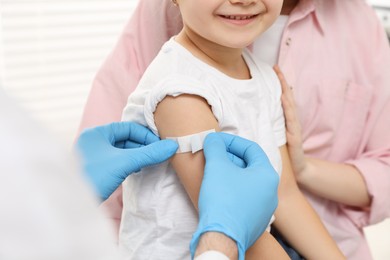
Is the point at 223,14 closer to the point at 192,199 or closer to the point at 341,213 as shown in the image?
the point at 192,199

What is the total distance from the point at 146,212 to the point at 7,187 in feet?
2.42

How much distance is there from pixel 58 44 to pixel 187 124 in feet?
5.80

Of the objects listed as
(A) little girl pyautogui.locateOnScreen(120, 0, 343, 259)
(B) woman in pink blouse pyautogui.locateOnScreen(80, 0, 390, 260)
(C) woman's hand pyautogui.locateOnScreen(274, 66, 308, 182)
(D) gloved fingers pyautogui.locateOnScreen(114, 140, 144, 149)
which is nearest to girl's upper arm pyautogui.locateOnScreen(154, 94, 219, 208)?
(A) little girl pyautogui.locateOnScreen(120, 0, 343, 259)

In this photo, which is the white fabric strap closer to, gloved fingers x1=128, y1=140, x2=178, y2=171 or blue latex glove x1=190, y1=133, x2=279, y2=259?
blue latex glove x1=190, y1=133, x2=279, y2=259

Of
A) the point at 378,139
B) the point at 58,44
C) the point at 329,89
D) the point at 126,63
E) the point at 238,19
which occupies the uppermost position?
the point at 238,19

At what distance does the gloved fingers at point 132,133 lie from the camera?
106cm

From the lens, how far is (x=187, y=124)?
954mm

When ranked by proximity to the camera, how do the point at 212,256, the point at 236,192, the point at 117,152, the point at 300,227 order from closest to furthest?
1. the point at 212,256
2. the point at 236,192
3. the point at 117,152
4. the point at 300,227

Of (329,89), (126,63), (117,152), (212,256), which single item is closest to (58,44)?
(126,63)

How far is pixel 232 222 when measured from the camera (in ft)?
2.89

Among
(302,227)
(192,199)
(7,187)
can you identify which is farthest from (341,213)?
(7,187)

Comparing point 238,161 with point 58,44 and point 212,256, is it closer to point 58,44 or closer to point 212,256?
point 212,256

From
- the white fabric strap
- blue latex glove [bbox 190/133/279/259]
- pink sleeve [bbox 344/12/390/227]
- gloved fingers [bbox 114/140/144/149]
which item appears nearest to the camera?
the white fabric strap

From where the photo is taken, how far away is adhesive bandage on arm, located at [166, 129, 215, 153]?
3.14ft
